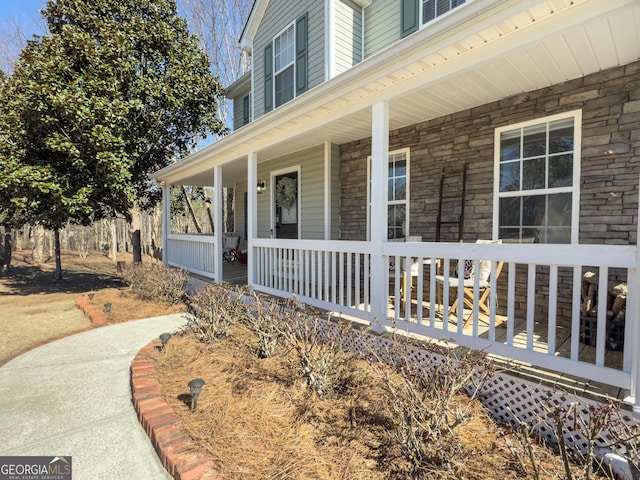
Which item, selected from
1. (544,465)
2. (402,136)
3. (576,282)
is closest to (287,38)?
(402,136)

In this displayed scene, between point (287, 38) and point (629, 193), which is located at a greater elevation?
point (287, 38)

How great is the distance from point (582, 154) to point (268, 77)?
6615mm

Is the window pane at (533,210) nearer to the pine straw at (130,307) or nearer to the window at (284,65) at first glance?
the window at (284,65)

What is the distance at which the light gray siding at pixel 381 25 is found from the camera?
6.00 m

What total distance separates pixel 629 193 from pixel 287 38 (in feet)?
22.6

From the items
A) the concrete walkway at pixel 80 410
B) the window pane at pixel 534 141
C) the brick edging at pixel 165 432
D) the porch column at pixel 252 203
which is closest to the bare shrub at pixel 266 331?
the brick edging at pixel 165 432

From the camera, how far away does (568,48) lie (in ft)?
9.31

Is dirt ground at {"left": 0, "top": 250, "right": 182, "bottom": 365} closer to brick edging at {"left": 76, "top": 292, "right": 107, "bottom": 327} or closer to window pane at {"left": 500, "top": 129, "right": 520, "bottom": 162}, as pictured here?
brick edging at {"left": 76, "top": 292, "right": 107, "bottom": 327}

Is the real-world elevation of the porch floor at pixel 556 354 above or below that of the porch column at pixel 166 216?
below

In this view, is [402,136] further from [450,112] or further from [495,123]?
[495,123]

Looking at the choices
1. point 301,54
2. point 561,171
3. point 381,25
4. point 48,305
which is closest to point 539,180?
point 561,171

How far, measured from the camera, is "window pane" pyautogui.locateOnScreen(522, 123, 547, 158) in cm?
388

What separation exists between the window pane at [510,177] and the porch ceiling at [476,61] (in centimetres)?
84
